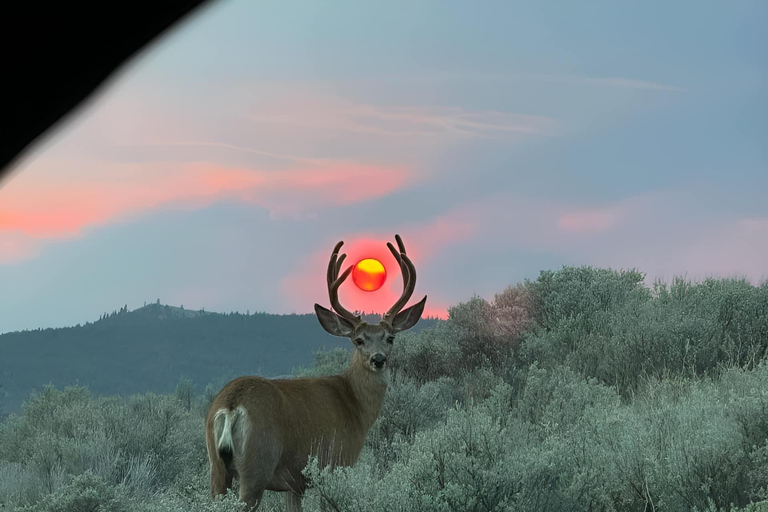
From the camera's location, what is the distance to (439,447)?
20.8 feet

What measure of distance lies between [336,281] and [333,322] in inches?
Result: 17.4

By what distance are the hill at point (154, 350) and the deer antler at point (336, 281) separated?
50309mm

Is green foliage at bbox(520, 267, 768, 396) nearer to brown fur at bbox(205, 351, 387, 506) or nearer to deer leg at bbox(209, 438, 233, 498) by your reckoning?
brown fur at bbox(205, 351, 387, 506)

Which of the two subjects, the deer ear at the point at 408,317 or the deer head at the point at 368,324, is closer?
the deer head at the point at 368,324

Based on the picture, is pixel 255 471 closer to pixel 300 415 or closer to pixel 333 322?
pixel 300 415

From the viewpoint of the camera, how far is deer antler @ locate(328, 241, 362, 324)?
775 cm

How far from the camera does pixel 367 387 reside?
7.61 meters

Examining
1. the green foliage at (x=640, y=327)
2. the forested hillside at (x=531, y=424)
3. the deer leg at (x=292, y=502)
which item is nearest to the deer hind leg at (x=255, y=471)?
the forested hillside at (x=531, y=424)

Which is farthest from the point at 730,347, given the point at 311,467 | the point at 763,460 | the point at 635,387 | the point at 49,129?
the point at 49,129

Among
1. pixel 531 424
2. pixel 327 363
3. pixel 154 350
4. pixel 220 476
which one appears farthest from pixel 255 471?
pixel 154 350

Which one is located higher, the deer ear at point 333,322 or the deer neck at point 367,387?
the deer ear at point 333,322

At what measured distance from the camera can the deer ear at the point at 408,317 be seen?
26.3ft

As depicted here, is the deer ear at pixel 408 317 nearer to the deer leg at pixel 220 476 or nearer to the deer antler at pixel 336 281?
the deer antler at pixel 336 281

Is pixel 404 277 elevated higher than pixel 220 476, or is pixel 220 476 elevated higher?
pixel 404 277
